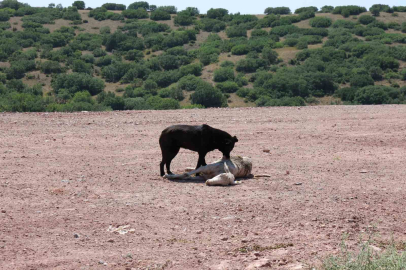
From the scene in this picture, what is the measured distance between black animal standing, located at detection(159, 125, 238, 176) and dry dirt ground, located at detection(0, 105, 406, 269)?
60 cm

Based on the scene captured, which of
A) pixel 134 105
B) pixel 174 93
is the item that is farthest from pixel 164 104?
pixel 174 93

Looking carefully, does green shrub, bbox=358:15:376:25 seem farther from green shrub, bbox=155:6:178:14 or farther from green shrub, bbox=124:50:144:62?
green shrub, bbox=124:50:144:62

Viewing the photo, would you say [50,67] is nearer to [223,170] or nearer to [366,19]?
[223,170]

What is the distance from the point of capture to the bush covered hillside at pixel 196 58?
35312mm

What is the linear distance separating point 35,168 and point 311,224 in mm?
5788

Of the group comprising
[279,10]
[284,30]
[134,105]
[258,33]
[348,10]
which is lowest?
[134,105]

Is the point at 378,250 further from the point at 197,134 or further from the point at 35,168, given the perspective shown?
the point at 35,168

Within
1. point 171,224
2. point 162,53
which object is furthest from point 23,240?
point 162,53

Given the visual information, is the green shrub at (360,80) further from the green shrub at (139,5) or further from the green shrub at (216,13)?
the green shrub at (139,5)

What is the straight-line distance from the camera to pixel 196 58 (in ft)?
168

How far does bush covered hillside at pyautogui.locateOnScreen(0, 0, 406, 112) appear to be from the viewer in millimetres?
35312

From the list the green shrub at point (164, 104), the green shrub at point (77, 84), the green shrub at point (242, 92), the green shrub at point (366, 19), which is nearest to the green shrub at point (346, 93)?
the green shrub at point (242, 92)

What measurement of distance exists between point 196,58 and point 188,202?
43731 mm

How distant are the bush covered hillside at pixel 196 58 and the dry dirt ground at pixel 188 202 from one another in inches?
468
